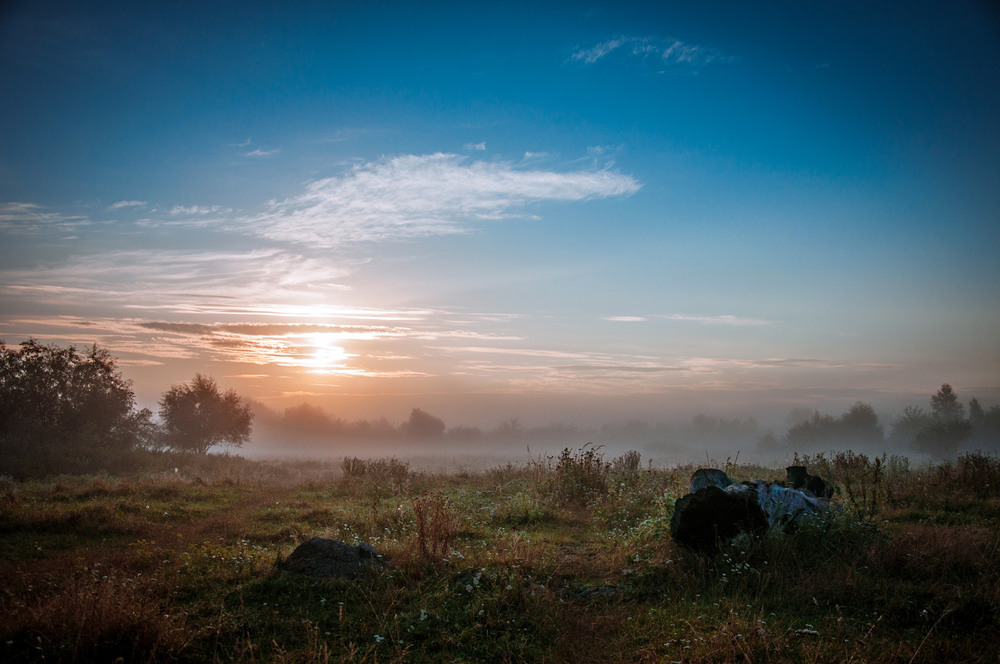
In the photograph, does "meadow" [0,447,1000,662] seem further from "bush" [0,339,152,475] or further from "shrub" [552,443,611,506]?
"bush" [0,339,152,475]

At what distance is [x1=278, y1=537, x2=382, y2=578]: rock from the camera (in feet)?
23.7

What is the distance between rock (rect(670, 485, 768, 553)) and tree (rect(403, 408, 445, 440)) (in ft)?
228

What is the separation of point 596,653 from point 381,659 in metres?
2.20

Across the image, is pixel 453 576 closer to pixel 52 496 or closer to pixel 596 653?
pixel 596 653

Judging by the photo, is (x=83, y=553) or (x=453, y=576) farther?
(x=83, y=553)

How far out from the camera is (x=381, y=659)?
208 inches

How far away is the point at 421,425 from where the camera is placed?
75.4 metres

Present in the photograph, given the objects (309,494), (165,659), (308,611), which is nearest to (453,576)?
(308,611)

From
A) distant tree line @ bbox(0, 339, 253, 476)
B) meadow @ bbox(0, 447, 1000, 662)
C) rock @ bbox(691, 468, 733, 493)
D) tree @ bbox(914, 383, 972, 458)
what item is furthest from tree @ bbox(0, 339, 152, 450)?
tree @ bbox(914, 383, 972, 458)

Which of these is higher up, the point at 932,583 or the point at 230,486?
the point at 932,583

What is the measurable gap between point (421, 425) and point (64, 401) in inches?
2000

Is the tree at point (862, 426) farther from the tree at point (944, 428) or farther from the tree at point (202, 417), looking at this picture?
the tree at point (202, 417)

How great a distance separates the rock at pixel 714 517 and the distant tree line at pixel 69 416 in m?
24.7

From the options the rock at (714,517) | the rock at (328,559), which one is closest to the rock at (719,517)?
the rock at (714,517)
